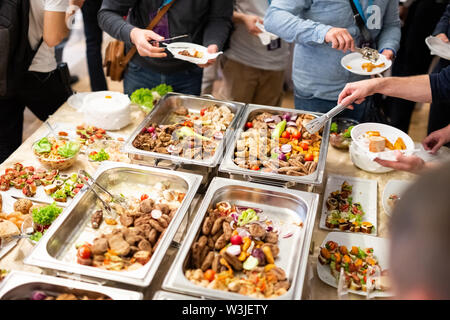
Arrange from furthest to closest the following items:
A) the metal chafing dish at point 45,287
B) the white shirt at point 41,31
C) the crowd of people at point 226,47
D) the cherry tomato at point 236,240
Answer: the white shirt at point 41,31 → the crowd of people at point 226,47 → the cherry tomato at point 236,240 → the metal chafing dish at point 45,287

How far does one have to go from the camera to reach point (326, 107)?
2570 mm

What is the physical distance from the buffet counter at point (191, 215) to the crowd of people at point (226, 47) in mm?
263

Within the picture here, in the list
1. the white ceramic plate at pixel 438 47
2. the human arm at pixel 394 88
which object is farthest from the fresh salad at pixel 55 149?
the white ceramic plate at pixel 438 47

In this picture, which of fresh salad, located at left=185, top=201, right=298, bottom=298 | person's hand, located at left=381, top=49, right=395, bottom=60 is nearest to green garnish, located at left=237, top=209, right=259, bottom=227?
fresh salad, located at left=185, top=201, right=298, bottom=298

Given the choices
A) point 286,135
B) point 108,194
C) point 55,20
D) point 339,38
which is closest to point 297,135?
point 286,135

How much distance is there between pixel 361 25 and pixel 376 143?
88cm

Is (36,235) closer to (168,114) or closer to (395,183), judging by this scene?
(168,114)

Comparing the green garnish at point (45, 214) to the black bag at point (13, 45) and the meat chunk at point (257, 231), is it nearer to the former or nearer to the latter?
the meat chunk at point (257, 231)

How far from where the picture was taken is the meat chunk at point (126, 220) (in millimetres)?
1630

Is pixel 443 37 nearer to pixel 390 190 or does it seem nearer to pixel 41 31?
pixel 390 190

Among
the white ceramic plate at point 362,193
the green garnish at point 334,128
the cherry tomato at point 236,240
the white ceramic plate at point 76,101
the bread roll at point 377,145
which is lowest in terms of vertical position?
the white ceramic plate at point 362,193

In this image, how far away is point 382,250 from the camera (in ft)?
5.43

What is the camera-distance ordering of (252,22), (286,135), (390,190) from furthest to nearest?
(252,22)
(286,135)
(390,190)

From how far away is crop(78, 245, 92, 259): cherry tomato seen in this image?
4.76ft
